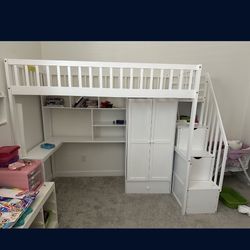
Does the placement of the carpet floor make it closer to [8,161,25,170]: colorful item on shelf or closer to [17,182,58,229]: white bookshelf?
[17,182,58,229]: white bookshelf

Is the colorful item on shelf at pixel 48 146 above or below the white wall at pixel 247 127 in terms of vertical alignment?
below

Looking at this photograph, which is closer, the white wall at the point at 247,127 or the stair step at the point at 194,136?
the stair step at the point at 194,136

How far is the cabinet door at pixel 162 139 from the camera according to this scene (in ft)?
7.92

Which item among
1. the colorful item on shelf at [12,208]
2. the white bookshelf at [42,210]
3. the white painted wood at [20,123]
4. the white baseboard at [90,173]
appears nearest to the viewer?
the colorful item on shelf at [12,208]

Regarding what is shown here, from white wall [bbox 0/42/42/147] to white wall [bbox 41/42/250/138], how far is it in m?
0.24

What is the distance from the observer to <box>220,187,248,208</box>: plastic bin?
234cm

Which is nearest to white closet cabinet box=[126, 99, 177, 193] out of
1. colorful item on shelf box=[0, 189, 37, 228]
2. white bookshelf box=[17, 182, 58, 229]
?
white bookshelf box=[17, 182, 58, 229]

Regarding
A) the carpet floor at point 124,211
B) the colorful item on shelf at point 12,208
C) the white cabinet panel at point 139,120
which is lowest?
the carpet floor at point 124,211

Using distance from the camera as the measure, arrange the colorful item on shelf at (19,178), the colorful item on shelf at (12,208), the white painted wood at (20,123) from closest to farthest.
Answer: the colorful item on shelf at (12,208) → the colorful item on shelf at (19,178) → the white painted wood at (20,123)

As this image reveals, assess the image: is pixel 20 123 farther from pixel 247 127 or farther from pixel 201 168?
pixel 247 127

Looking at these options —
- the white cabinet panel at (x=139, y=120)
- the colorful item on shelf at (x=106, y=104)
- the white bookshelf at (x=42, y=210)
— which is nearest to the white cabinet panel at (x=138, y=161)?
the white cabinet panel at (x=139, y=120)

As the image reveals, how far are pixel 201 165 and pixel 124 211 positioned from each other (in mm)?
1251

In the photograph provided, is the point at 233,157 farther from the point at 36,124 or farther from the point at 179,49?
the point at 36,124

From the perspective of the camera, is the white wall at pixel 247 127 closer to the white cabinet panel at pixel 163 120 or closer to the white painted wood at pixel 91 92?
the white cabinet panel at pixel 163 120
